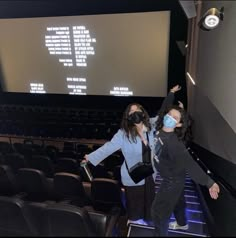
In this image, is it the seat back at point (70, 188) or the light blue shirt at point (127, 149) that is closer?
the light blue shirt at point (127, 149)

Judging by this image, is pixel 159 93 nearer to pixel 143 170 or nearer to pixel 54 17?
pixel 54 17

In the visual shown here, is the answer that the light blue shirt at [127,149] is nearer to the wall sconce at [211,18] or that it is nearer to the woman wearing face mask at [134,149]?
the woman wearing face mask at [134,149]

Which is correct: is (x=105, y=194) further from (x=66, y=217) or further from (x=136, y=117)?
(x=66, y=217)

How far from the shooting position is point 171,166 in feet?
7.82

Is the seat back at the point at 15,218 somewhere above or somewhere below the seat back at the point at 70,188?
above

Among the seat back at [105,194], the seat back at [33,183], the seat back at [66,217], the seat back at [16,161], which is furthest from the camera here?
the seat back at [16,161]

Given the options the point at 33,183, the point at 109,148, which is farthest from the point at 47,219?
the point at 33,183

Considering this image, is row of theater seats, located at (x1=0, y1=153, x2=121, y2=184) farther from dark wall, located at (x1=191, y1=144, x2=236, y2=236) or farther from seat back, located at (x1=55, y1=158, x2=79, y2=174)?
dark wall, located at (x1=191, y1=144, x2=236, y2=236)

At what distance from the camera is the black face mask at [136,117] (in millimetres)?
2680

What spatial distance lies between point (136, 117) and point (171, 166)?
1.99ft

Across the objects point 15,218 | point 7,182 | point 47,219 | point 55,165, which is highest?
point 47,219

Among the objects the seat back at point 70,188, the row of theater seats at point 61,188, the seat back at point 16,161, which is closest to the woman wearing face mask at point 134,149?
the row of theater seats at point 61,188

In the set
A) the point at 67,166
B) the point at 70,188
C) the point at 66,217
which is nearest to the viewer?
the point at 66,217

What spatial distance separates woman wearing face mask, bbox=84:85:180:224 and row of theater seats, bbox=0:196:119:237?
35 cm
